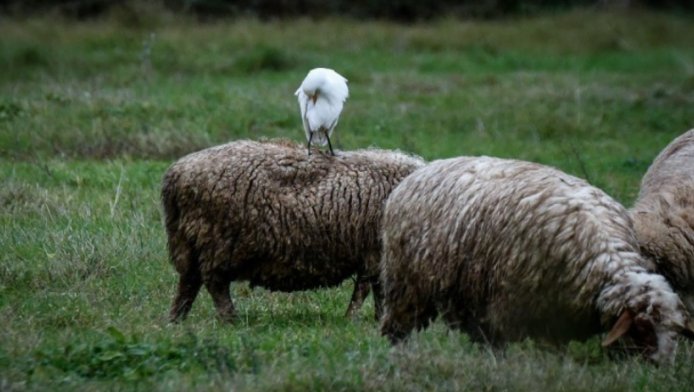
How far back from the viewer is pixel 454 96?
17.3m

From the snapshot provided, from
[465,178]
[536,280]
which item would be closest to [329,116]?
[465,178]

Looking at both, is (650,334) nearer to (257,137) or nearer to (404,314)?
(404,314)

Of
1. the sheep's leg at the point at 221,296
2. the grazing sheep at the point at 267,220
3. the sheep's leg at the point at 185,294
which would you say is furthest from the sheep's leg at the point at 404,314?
the sheep's leg at the point at 185,294

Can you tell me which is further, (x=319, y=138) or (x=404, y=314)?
(x=319, y=138)

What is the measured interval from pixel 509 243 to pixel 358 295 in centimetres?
212

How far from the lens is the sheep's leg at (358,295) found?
802 centimetres

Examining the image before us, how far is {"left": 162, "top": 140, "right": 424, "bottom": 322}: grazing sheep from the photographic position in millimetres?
7715

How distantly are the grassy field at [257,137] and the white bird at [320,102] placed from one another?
4.06 ft

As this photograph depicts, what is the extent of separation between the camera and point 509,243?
611cm

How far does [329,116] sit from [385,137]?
6225mm

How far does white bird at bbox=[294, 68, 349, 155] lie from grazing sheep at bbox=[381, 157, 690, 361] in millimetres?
1715

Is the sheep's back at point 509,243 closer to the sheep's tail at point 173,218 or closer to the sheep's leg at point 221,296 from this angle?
the sheep's leg at point 221,296

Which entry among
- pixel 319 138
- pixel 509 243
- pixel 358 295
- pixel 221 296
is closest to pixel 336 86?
pixel 319 138

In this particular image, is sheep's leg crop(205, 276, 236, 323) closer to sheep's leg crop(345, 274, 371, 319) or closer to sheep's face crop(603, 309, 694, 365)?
sheep's leg crop(345, 274, 371, 319)
